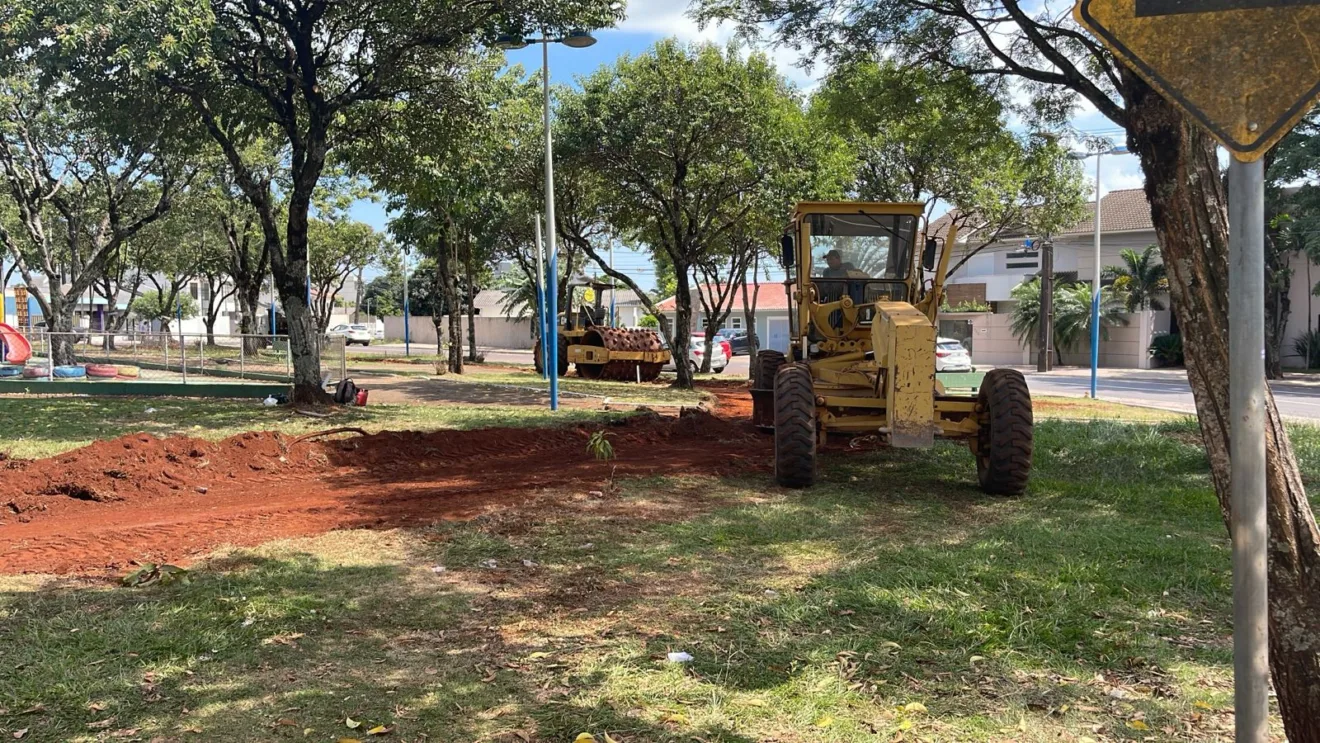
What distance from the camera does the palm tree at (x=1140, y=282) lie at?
38.4 meters

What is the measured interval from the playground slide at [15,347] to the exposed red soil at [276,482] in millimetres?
13145

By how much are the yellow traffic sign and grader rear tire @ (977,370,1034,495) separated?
6354 millimetres

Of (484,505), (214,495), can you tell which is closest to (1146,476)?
(484,505)

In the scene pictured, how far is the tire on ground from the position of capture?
40.5ft

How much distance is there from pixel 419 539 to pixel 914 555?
360 cm

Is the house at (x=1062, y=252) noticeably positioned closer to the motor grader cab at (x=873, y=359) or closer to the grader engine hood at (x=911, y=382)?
the motor grader cab at (x=873, y=359)

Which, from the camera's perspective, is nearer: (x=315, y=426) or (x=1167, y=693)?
(x=1167, y=693)

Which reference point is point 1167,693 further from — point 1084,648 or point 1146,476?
point 1146,476

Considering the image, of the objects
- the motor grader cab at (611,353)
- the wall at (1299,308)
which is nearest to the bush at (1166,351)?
the wall at (1299,308)

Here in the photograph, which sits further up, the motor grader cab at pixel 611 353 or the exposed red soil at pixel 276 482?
the motor grader cab at pixel 611 353

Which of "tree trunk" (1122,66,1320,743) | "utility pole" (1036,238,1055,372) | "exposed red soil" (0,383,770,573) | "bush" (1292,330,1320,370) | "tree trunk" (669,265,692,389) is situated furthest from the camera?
"utility pole" (1036,238,1055,372)

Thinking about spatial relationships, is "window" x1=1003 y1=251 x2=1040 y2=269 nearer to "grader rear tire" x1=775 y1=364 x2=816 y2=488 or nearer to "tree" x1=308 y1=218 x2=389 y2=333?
"tree" x1=308 y1=218 x2=389 y2=333

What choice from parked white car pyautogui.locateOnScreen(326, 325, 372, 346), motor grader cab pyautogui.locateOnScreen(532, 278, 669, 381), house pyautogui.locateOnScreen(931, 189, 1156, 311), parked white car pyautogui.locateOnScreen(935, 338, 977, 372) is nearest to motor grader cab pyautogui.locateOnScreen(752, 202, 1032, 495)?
motor grader cab pyautogui.locateOnScreen(532, 278, 669, 381)

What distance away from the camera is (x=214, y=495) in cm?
895
